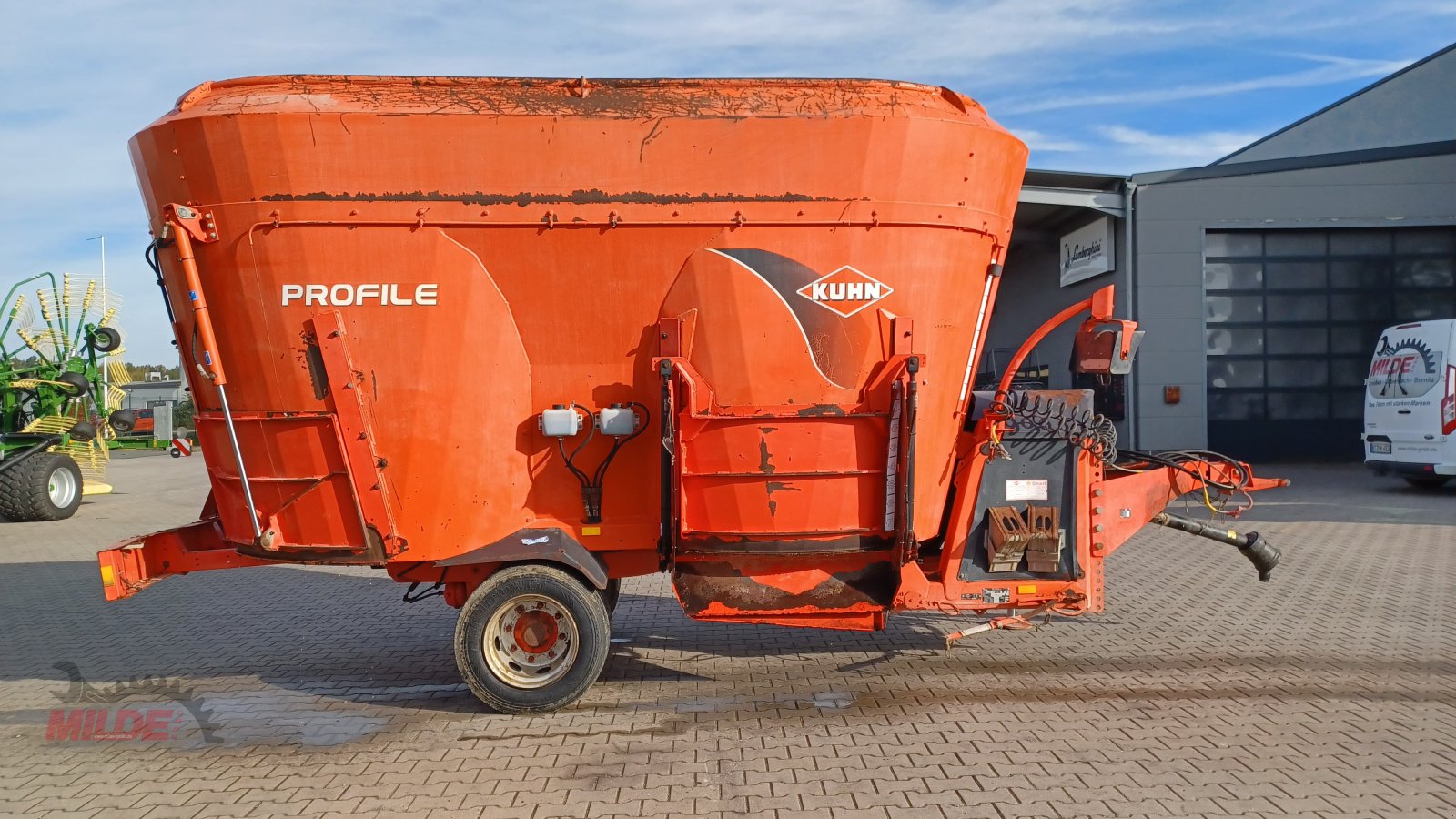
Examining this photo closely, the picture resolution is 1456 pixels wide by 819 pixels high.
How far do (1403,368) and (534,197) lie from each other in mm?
13432

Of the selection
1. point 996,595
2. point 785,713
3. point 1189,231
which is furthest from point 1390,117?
point 785,713

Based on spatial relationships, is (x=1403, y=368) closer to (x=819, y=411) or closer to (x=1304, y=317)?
(x=1304, y=317)

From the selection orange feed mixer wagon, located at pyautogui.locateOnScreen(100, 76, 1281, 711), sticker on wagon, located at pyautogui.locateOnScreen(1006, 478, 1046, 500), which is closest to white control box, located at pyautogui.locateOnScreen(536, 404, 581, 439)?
orange feed mixer wagon, located at pyautogui.locateOnScreen(100, 76, 1281, 711)

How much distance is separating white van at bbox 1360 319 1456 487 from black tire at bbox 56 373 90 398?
756 inches

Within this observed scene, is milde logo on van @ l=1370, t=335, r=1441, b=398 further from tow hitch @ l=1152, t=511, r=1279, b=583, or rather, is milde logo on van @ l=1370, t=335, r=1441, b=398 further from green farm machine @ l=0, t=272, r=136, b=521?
green farm machine @ l=0, t=272, r=136, b=521

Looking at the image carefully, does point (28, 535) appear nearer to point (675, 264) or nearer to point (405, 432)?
point (405, 432)

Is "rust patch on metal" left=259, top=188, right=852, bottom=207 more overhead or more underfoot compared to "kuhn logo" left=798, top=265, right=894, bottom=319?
more overhead

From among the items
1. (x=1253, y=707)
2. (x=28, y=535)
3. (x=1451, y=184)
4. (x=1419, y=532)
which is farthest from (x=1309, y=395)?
Answer: (x=28, y=535)

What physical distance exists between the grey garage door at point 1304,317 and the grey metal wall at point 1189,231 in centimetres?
51

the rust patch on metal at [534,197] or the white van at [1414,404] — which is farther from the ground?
the rust patch on metal at [534,197]

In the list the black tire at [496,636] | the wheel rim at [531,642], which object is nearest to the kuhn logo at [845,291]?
the black tire at [496,636]

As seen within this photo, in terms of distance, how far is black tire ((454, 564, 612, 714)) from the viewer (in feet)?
17.3

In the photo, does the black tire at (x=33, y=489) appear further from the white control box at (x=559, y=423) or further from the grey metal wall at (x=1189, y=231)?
the grey metal wall at (x=1189, y=231)

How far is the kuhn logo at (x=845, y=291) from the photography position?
5152 millimetres
